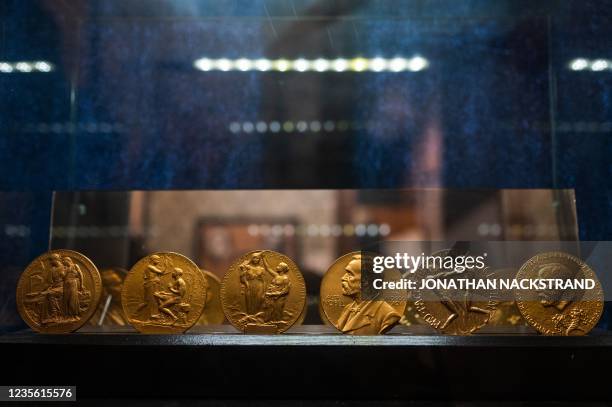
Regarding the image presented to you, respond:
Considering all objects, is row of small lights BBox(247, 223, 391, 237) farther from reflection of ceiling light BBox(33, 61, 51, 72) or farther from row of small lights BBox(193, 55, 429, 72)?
reflection of ceiling light BBox(33, 61, 51, 72)

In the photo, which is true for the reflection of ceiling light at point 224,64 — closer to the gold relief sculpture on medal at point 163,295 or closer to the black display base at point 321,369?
the gold relief sculpture on medal at point 163,295

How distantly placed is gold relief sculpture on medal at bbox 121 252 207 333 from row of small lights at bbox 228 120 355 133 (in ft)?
4.18

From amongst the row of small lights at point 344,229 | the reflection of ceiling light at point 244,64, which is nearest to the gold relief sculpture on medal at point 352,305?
the row of small lights at point 344,229

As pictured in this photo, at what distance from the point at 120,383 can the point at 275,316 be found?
0.80m

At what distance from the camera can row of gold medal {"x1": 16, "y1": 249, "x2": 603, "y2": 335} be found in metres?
2.90

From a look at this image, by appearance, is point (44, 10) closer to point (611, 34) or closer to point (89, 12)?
point (89, 12)

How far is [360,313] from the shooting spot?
9.65 ft

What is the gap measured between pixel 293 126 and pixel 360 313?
1554 millimetres

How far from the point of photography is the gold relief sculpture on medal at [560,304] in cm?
286

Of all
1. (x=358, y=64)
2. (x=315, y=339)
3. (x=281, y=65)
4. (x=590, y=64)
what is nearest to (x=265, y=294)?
(x=315, y=339)

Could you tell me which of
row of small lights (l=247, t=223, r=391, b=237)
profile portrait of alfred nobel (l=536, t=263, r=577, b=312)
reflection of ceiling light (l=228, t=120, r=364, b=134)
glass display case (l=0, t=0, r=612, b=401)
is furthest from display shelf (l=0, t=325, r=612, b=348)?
reflection of ceiling light (l=228, t=120, r=364, b=134)

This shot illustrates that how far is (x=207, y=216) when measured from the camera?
3.85m

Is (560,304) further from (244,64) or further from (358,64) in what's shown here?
(244,64)

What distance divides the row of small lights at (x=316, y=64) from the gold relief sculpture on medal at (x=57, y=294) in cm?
172
